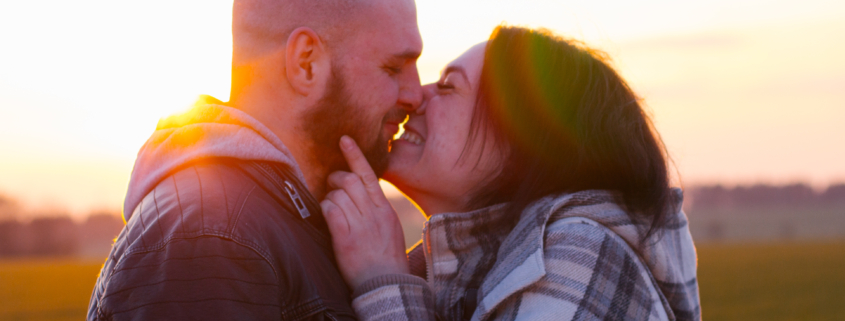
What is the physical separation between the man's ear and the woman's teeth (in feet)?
3.46

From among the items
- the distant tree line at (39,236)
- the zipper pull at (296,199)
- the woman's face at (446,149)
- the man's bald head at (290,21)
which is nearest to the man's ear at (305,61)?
the man's bald head at (290,21)

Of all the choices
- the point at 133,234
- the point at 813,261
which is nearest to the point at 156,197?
the point at 133,234

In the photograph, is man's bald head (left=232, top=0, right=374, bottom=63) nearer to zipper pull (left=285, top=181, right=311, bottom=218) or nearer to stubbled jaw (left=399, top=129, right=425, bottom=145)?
zipper pull (left=285, top=181, right=311, bottom=218)

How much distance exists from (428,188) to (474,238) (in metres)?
0.57

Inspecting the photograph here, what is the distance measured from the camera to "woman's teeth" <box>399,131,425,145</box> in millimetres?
4328

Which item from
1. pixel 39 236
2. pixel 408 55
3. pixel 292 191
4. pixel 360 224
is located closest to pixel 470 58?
pixel 408 55

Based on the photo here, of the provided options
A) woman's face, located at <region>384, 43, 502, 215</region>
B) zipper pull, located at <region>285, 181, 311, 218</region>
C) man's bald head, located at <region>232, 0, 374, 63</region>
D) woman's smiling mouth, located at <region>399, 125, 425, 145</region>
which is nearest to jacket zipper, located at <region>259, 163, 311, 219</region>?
zipper pull, located at <region>285, 181, 311, 218</region>

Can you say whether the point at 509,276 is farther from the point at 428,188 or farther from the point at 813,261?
the point at 813,261

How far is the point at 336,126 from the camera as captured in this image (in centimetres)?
359

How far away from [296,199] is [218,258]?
839mm

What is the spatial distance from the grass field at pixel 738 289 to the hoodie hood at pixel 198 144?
2604cm

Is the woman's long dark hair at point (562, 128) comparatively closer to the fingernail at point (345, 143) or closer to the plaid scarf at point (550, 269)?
the plaid scarf at point (550, 269)

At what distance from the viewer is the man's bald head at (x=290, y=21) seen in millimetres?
3426

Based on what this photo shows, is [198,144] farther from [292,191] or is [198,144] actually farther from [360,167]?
[360,167]
